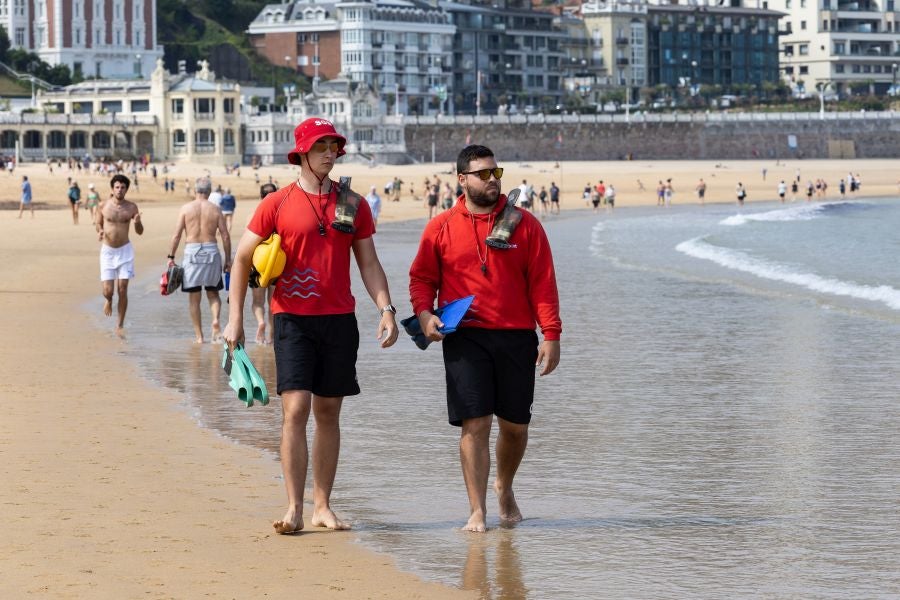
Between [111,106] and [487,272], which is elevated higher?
[111,106]

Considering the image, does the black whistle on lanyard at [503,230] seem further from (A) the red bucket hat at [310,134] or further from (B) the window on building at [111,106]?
(B) the window on building at [111,106]

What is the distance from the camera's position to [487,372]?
22.5 ft

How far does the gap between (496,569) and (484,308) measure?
114 centimetres

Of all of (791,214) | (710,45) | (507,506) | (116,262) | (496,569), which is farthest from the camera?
(710,45)

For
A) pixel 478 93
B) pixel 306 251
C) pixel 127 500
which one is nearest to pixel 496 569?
pixel 306 251

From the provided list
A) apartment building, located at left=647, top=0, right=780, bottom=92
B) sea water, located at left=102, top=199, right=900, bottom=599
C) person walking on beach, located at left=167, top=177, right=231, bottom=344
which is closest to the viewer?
sea water, located at left=102, top=199, right=900, bottom=599

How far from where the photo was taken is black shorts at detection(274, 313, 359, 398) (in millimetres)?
6785

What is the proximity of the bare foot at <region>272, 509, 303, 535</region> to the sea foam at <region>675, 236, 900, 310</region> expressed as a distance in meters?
14.3

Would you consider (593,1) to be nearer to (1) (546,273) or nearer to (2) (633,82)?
(2) (633,82)

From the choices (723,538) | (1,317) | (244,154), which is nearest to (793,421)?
(723,538)

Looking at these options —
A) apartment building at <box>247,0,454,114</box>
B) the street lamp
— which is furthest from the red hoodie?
apartment building at <box>247,0,454,114</box>

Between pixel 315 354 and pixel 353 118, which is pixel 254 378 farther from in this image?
pixel 353 118

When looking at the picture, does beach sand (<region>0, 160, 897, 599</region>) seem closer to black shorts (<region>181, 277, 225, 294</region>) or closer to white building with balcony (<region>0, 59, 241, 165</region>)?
black shorts (<region>181, 277, 225, 294</region>)

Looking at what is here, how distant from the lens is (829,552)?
661 cm
